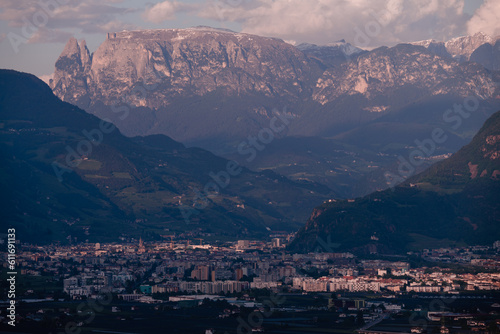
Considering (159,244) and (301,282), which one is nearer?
(301,282)

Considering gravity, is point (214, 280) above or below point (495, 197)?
below

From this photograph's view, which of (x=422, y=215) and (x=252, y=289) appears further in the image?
(x=422, y=215)

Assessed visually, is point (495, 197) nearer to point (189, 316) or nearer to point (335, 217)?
point (335, 217)

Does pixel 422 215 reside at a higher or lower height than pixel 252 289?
higher

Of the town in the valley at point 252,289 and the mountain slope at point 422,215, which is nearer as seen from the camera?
the town in the valley at point 252,289

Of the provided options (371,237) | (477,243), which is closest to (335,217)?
(371,237)

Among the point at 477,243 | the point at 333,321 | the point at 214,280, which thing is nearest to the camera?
the point at 333,321

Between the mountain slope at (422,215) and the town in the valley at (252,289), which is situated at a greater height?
the mountain slope at (422,215)

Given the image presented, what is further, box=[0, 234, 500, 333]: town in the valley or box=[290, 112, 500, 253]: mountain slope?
box=[290, 112, 500, 253]: mountain slope
